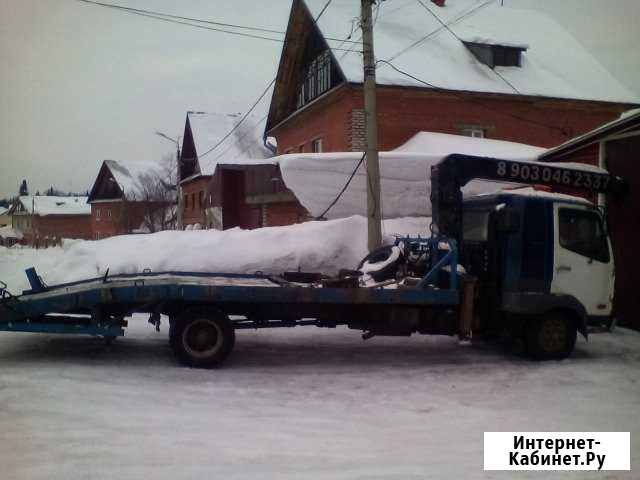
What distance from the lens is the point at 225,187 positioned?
1725cm

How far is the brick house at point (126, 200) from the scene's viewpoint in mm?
33156

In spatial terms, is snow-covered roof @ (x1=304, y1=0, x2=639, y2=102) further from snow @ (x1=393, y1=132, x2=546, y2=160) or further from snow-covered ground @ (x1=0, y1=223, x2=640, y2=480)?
snow-covered ground @ (x1=0, y1=223, x2=640, y2=480)

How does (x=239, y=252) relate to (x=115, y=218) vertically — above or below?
below

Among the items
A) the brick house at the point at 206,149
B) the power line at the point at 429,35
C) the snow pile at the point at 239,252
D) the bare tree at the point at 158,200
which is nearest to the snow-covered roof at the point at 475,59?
the power line at the point at 429,35

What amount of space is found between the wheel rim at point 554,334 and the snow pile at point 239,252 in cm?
465

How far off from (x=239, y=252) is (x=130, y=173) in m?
27.4

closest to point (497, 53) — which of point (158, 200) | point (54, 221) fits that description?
point (158, 200)

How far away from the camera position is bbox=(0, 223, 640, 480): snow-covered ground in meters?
3.87

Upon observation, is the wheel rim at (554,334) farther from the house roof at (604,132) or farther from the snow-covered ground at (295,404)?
the house roof at (604,132)

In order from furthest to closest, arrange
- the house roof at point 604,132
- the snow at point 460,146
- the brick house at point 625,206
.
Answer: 1. the snow at point 460,146
2. the brick house at point 625,206
3. the house roof at point 604,132

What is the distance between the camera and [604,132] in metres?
9.38

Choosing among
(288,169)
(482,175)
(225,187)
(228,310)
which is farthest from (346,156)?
(228,310)

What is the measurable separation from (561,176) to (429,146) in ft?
29.4

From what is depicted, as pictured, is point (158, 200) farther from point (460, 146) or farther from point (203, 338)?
point (203, 338)
